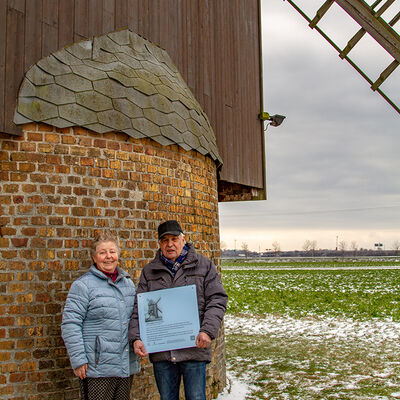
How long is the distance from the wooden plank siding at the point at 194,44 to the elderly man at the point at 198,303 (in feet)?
6.57

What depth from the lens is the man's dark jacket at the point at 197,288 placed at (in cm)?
341

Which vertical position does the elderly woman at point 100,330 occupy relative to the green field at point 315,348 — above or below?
above

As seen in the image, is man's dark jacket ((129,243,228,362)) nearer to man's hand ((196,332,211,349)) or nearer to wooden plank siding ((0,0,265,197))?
man's hand ((196,332,211,349))

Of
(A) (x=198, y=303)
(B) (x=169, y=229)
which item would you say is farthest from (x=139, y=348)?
(B) (x=169, y=229)

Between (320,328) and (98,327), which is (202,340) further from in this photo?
(320,328)

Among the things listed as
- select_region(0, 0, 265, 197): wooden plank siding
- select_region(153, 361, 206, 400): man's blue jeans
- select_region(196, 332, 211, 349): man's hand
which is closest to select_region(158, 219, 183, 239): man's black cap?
select_region(196, 332, 211, 349): man's hand

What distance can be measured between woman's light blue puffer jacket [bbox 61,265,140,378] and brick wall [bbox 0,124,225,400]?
1.05m

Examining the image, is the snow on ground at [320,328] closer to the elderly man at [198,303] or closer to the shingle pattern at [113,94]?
the shingle pattern at [113,94]

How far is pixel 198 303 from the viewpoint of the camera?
3.46 meters

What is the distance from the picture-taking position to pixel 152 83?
561 centimetres

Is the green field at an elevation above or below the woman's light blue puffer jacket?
below

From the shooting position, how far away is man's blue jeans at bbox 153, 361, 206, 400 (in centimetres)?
342

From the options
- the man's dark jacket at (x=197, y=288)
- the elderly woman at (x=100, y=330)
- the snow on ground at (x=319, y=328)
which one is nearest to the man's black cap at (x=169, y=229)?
the man's dark jacket at (x=197, y=288)

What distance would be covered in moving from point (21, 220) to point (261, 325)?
824cm
